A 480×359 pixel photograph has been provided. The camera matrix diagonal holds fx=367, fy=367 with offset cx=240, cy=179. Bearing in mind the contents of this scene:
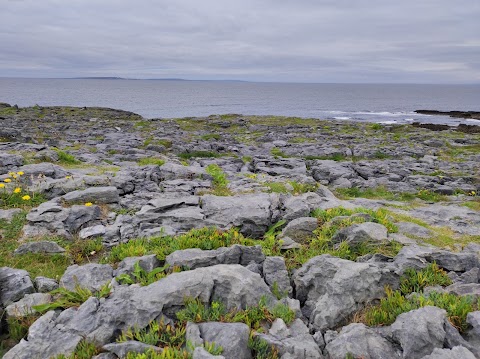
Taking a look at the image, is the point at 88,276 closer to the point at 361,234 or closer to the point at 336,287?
the point at 336,287

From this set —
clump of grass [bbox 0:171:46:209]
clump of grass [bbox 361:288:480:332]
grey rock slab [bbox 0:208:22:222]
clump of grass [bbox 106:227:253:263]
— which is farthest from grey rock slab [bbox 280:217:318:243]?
clump of grass [bbox 0:171:46:209]

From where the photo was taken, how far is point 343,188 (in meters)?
21.4

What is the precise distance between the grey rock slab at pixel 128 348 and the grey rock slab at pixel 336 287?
295 cm

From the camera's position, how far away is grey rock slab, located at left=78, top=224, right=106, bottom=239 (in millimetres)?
10430

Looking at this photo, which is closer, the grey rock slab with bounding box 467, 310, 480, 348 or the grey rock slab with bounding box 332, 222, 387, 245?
the grey rock slab with bounding box 467, 310, 480, 348

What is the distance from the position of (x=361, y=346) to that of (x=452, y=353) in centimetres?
125

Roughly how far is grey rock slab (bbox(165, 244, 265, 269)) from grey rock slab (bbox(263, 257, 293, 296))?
0.36 m

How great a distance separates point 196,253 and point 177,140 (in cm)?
3151

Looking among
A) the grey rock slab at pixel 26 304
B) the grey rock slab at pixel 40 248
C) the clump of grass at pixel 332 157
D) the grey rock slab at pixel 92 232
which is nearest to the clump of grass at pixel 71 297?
the grey rock slab at pixel 26 304

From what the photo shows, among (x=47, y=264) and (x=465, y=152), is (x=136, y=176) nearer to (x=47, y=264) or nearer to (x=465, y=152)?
(x=47, y=264)

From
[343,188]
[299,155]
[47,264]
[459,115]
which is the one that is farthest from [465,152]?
[459,115]

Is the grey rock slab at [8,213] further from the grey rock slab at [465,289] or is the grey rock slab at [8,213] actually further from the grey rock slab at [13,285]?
the grey rock slab at [465,289]

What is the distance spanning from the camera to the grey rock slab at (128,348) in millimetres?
5562

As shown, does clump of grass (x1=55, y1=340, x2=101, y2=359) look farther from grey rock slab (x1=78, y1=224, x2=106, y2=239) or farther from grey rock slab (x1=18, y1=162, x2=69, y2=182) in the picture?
grey rock slab (x1=18, y1=162, x2=69, y2=182)
